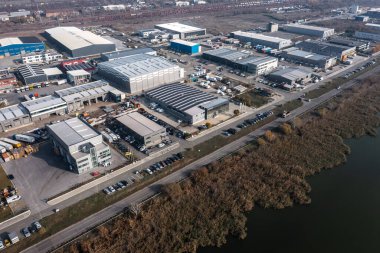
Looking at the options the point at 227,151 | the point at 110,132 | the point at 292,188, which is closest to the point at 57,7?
the point at 110,132

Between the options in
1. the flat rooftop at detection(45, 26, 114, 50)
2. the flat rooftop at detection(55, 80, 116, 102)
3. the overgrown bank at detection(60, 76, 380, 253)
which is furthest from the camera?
the flat rooftop at detection(45, 26, 114, 50)

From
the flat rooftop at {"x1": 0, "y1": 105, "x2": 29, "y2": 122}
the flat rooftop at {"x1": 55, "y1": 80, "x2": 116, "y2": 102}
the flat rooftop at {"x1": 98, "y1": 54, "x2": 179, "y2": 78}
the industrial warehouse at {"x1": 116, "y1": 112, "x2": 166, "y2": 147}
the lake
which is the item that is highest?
the flat rooftop at {"x1": 98, "y1": 54, "x2": 179, "y2": 78}

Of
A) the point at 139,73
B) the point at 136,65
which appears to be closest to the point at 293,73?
the point at 139,73

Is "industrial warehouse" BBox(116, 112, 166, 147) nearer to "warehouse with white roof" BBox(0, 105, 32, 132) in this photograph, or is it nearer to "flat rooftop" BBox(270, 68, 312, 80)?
"warehouse with white roof" BBox(0, 105, 32, 132)

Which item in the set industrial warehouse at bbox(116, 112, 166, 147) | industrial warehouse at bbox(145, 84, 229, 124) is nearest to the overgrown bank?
industrial warehouse at bbox(116, 112, 166, 147)

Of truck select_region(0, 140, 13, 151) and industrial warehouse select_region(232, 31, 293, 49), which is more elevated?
industrial warehouse select_region(232, 31, 293, 49)

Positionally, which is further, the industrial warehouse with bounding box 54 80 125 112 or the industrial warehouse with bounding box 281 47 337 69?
the industrial warehouse with bounding box 281 47 337 69

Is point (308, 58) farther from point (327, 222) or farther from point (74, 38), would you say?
point (74, 38)

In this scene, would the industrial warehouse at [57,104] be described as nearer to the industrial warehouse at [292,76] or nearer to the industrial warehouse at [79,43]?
the industrial warehouse at [79,43]
